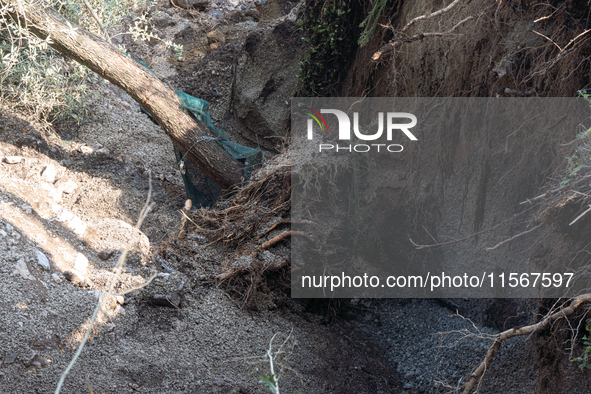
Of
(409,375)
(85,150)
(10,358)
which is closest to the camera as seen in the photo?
(10,358)

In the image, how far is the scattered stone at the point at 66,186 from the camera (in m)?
3.91

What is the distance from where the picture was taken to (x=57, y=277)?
Answer: 9.12 feet

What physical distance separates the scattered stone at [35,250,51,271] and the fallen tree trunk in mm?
1789

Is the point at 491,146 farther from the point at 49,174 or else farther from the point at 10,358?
the point at 49,174

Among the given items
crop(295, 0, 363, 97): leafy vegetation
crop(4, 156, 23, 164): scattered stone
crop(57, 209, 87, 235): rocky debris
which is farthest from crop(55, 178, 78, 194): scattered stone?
crop(295, 0, 363, 97): leafy vegetation

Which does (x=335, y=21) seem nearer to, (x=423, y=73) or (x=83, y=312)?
(x=423, y=73)

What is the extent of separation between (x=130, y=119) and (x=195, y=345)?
3.45m

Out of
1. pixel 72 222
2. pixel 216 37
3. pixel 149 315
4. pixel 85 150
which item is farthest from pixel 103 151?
pixel 216 37

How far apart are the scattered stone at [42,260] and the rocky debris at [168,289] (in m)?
0.65

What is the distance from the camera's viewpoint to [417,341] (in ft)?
11.7

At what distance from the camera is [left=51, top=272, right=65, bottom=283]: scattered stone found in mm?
2760

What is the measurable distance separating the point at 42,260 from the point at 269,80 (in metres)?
3.72

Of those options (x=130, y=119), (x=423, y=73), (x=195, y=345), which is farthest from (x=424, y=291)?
(x=130, y=119)

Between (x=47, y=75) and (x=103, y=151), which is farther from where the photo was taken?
(x=103, y=151)
